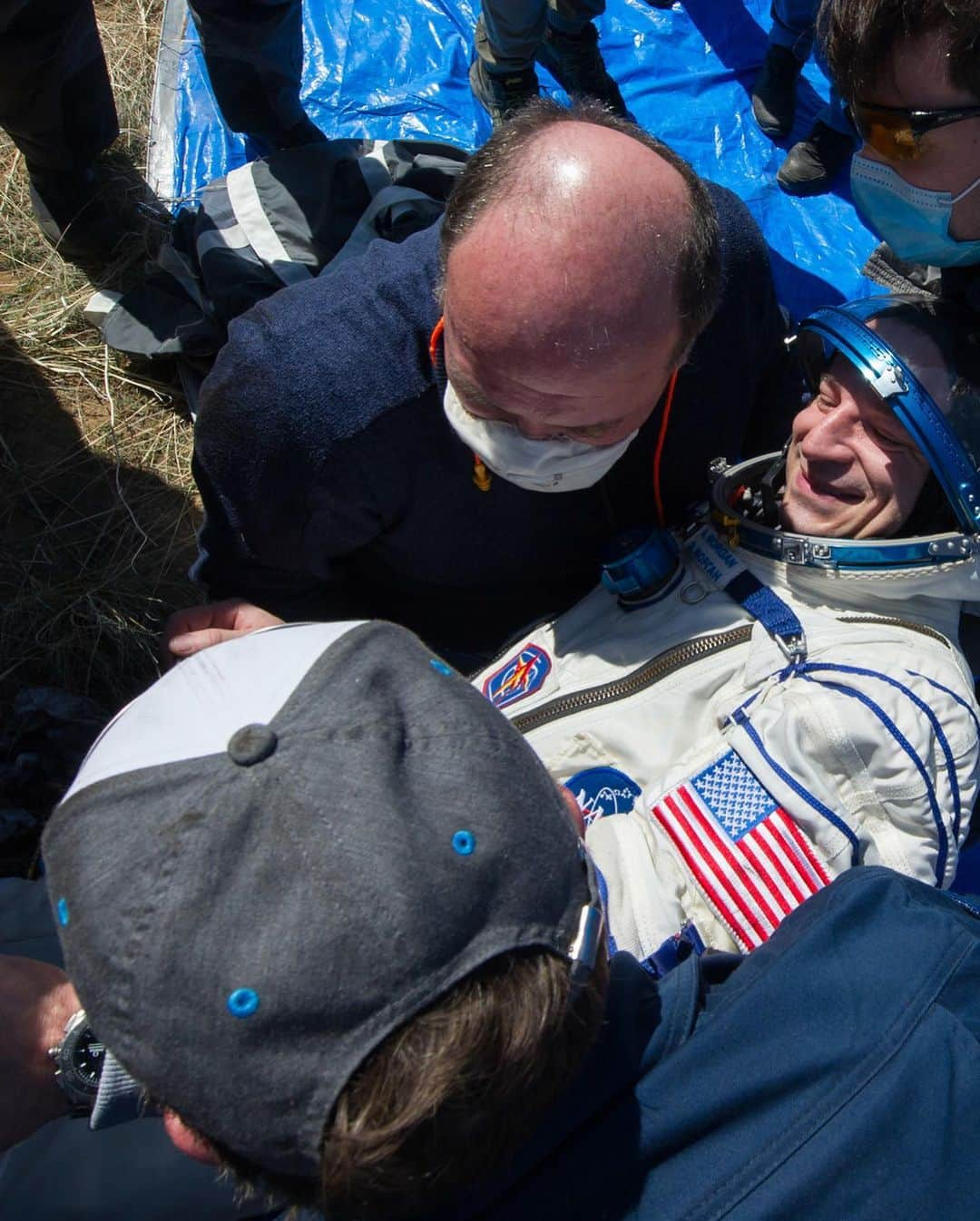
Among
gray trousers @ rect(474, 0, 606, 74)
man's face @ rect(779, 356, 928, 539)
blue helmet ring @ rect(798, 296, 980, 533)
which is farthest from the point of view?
gray trousers @ rect(474, 0, 606, 74)

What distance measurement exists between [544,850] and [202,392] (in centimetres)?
126

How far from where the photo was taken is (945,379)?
164 cm

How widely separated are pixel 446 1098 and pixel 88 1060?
90cm

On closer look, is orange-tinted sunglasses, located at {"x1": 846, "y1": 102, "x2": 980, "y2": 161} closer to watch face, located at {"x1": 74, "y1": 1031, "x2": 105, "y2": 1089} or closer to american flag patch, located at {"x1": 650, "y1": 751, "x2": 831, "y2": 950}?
american flag patch, located at {"x1": 650, "y1": 751, "x2": 831, "y2": 950}

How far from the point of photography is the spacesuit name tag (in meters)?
1.80

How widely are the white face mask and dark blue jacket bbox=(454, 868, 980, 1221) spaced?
0.88m

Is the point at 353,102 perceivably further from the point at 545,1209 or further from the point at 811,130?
the point at 545,1209

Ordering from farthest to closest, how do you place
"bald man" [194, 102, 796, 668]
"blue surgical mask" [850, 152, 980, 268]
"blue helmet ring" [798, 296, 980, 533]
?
"blue surgical mask" [850, 152, 980, 268] → "blue helmet ring" [798, 296, 980, 533] → "bald man" [194, 102, 796, 668]

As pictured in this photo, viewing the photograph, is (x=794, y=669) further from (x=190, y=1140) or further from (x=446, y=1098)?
(x=190, y=1140)

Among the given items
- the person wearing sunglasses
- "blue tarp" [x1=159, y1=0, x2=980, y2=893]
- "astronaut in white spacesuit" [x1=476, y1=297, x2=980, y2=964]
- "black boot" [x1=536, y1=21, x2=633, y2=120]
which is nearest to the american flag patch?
"astronaut in white spacesuit" [x1=476, y1=297, x2=980, y2=964]

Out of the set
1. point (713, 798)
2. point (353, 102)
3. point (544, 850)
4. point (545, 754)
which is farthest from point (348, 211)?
point (544, 850)

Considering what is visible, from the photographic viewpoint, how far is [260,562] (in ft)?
6.49

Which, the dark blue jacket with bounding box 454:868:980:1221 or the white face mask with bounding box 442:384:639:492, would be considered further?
the white face mask with bounding box 442:384:639:492

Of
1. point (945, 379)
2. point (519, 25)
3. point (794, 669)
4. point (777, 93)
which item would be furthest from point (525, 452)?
point (777, 93)
